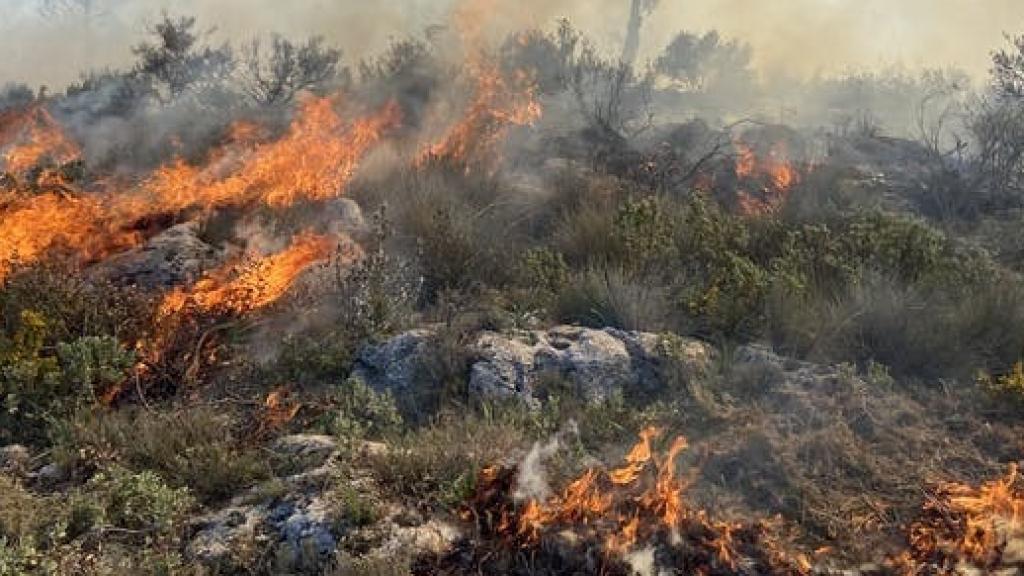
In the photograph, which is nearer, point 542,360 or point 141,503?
point 141,503

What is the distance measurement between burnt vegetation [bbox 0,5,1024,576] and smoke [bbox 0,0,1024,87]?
1182 centimetres

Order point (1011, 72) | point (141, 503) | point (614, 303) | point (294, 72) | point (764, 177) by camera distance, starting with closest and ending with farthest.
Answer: point (141, 503) < point (614, 303) < point (764, 177) < point (1011, 72) < point (294, 72)

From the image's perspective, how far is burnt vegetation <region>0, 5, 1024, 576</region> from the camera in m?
3.68

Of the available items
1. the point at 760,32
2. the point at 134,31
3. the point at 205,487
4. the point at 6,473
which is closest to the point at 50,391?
the point at 6,473

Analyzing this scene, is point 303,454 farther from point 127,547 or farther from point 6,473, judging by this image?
point 6,473

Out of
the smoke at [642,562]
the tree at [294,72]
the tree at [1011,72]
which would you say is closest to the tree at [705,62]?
the tree at [1011,72]

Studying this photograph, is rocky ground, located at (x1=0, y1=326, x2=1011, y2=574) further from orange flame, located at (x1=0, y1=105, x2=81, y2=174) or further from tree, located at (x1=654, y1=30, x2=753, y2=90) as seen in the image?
tree, located at (x1=654, y1=30, x2=753, y2=90)

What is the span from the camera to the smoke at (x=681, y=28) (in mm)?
23281

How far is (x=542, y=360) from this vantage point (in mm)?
5254

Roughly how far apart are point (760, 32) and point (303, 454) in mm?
25663

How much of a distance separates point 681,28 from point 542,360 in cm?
2678

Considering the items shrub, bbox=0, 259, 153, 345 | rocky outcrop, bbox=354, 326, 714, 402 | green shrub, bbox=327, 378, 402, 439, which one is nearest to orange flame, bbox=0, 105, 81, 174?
shrub, bbox=0, 259, 153, 345

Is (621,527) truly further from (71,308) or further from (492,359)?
(71,308)

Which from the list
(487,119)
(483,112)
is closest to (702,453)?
(487,119)
